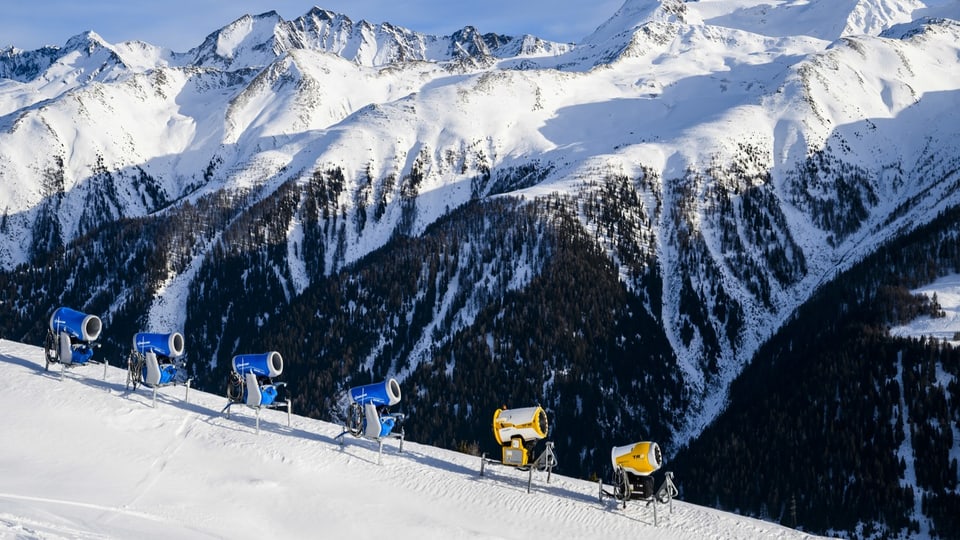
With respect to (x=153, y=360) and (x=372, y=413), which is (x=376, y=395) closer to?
(x=372, y=413)

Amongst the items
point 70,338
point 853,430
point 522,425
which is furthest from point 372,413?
point 853,430

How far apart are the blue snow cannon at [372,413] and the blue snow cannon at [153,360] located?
8.12 m

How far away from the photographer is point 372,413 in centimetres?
3778

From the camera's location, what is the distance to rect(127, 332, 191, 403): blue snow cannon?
39219 mm

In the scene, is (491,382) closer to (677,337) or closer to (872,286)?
(677,337)

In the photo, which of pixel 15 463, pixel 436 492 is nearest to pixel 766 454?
pixel 436 492

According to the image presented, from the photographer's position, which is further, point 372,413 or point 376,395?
point 376,395

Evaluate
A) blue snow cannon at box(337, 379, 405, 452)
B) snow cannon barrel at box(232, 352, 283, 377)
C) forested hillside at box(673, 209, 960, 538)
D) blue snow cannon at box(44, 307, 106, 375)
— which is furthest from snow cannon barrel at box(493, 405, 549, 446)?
forested hillside at box(673, 209, 960, 538)

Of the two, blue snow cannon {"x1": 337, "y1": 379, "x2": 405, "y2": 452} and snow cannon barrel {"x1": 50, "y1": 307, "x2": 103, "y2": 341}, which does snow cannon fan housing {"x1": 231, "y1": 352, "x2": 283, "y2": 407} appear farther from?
snow cannon barrel {"x1": 50, "y1": 307, "x2": 103, "y2": 341}

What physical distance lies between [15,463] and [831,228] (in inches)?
7579

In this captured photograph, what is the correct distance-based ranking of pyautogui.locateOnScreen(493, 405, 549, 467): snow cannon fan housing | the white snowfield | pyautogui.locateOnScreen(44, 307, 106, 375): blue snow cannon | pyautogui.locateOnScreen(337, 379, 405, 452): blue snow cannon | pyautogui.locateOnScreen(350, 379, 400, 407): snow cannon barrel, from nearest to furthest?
the white snowfield
pyautogui.locateOnScreen(493, 405, 549, 467): snow cannon fan housing
pyautogui.locateOnScreen(337, 379, 405, 452): blue snow cannon
pyautogui.locateOnScreen(350, 379, 400, 407): snow cannon barrel
pyautogui.locateOnScreen(44, 307, 106, 375): blue snow cannon

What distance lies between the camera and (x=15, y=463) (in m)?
30.5

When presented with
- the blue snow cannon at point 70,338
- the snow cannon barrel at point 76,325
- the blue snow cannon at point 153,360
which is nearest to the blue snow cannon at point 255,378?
the blue snow cannon at point 153,360

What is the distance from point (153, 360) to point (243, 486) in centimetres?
1107
